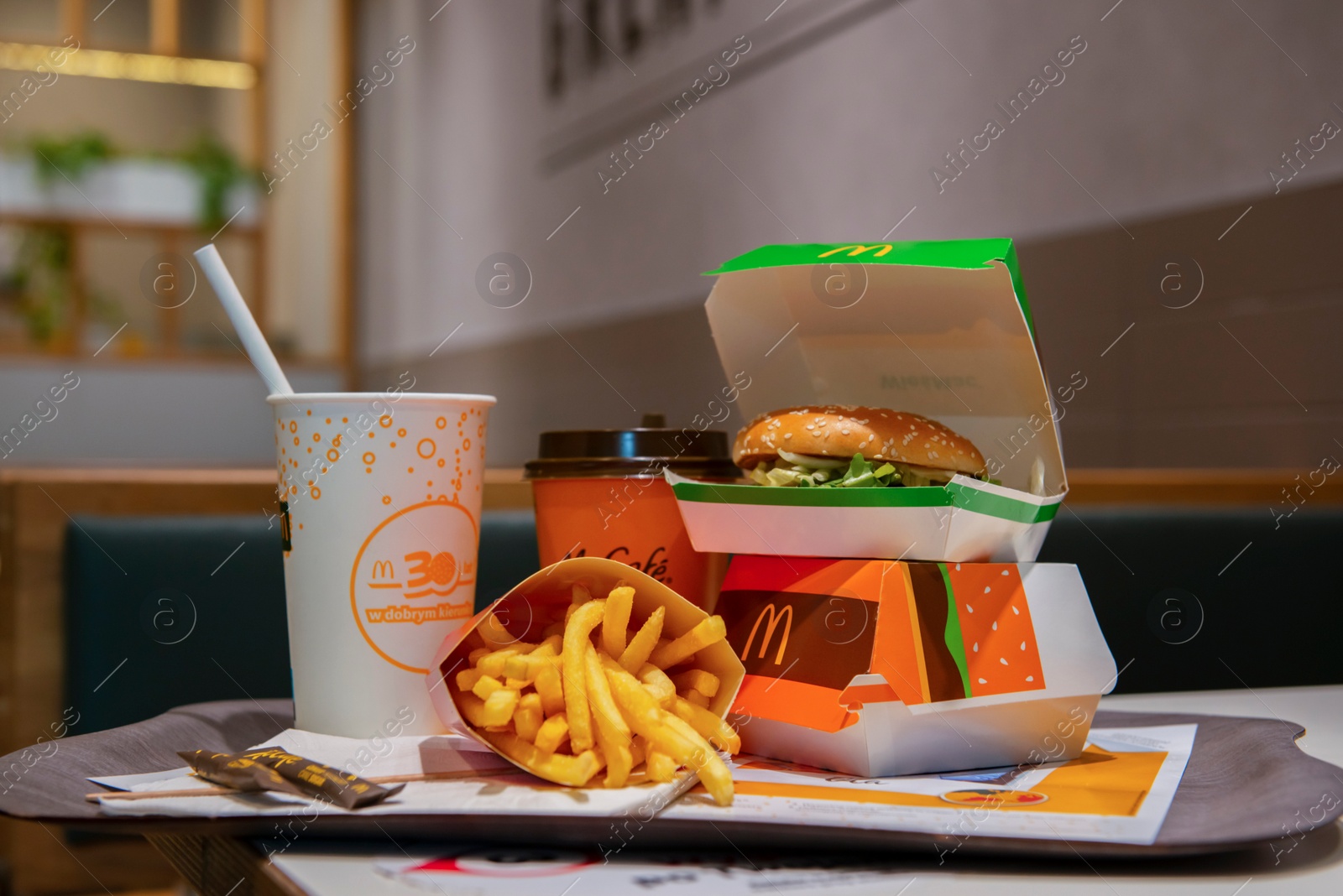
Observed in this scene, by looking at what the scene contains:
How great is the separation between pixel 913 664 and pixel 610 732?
0.26 m

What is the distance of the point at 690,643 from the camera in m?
0.83

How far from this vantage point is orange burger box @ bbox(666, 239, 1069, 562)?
0.90 metres

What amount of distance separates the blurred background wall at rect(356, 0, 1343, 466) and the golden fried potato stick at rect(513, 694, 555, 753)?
1.96 m

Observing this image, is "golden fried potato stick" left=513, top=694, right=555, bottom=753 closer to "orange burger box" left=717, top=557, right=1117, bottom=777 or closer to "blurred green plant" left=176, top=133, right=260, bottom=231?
"orange burger box" left=717, top=557, right=1117, bottom=777

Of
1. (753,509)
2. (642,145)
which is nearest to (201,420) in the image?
(642,145)

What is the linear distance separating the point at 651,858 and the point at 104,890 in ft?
4.58

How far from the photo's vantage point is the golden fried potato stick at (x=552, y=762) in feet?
2.41

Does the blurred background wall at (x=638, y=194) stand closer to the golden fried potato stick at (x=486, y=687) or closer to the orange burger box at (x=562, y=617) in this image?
the orange burger box at (x=562, y=617)

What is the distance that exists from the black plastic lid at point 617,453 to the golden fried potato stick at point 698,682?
0.69 feet

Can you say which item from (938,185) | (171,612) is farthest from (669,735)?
(938,185)

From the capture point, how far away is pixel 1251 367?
229 cm

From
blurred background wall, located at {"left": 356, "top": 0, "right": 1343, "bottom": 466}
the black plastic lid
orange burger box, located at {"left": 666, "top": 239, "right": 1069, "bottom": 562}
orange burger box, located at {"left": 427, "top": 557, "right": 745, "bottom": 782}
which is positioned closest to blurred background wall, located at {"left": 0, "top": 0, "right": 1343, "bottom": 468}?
blurred background wall, located at {"left": 356, "top": 0, "right": 1343, "bottom": 466}

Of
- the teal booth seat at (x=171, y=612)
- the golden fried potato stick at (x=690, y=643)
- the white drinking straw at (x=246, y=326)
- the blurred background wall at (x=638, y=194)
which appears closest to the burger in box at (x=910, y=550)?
the golden fried potato stick at (x=690, y=643)

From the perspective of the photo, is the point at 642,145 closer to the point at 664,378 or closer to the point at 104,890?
the point at 664,378
